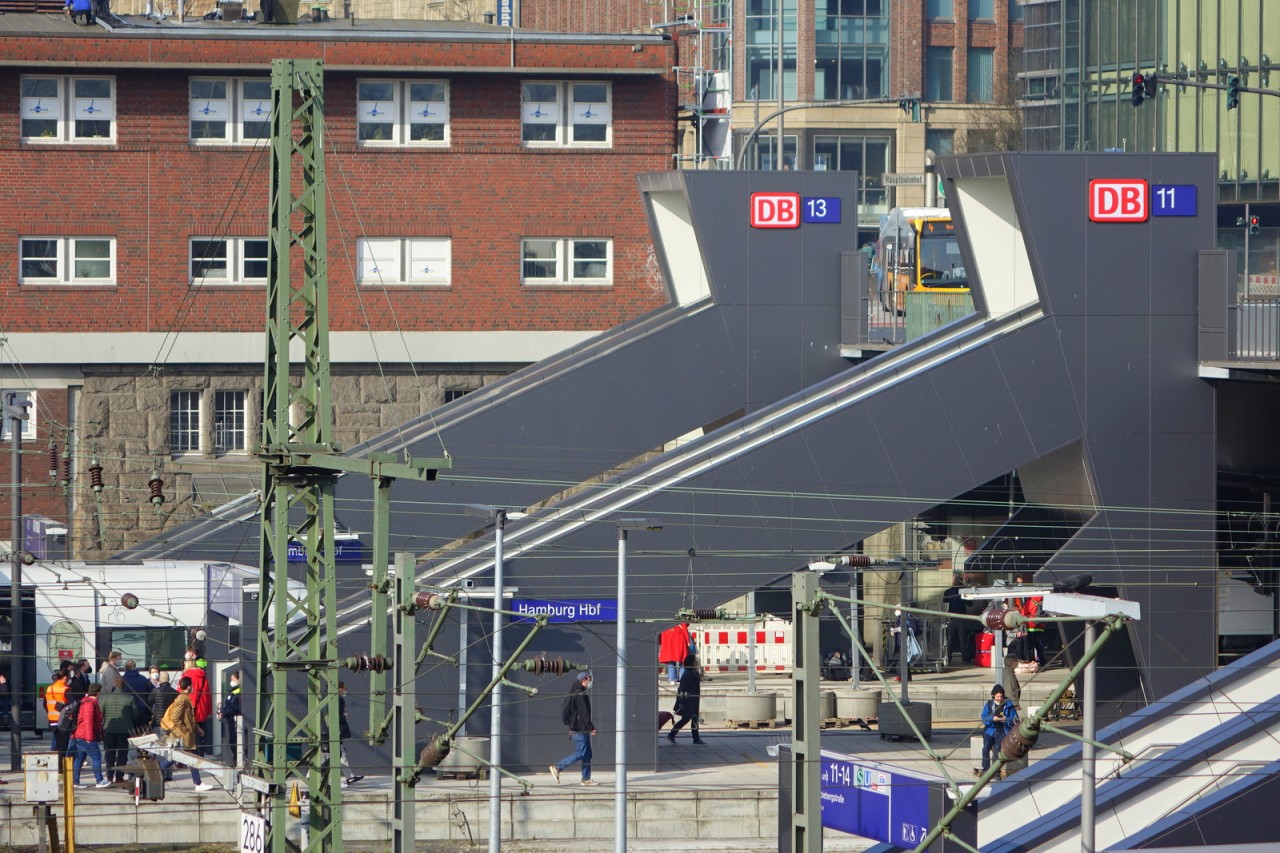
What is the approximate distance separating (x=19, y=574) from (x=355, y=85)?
20.1 meters

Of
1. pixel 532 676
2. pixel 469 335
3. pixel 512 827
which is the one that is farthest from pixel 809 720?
pixel 469 335

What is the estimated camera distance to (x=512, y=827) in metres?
24.5

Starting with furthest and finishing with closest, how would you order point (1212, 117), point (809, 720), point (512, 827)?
point (1212, 117), point (512, 827), point (809, 720)

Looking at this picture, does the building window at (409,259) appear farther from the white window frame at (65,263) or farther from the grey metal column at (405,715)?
the grey metal column at (405,715)

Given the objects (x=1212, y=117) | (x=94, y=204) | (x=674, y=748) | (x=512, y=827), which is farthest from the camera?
(x=1212, y=117)

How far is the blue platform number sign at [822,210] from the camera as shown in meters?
33.3

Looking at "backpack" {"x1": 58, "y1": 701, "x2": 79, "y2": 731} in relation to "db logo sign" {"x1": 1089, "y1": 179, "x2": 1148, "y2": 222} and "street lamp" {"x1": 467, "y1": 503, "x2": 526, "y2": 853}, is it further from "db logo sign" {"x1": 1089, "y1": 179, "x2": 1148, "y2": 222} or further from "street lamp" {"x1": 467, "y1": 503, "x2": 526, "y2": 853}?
"db logo sign" {"x1": 1089, "y1": 179, "x2": 1148, "y2": 222}

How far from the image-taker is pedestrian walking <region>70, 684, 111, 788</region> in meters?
25.8

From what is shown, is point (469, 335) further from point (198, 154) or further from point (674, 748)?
point (674, 748)

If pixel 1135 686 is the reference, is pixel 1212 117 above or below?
above

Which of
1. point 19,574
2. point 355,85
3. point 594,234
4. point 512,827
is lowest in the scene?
point 512,827

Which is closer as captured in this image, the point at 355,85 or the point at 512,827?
the point at 512,827

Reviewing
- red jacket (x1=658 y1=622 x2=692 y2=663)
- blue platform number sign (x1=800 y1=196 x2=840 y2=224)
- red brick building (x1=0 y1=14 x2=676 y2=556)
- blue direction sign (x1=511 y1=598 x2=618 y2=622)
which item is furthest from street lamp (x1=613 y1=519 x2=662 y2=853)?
red brick building (x1=0 y1=14 x2=676 y2=556)

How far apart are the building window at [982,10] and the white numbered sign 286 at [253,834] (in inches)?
3359
